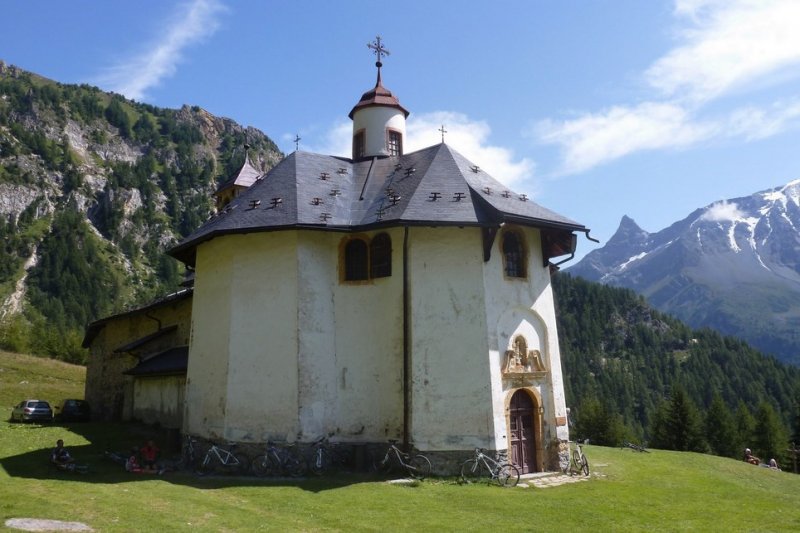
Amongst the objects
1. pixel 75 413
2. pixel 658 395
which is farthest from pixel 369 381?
pixel 658 395

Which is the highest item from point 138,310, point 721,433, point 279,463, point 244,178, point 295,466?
point 244,178

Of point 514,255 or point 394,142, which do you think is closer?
point 514,255

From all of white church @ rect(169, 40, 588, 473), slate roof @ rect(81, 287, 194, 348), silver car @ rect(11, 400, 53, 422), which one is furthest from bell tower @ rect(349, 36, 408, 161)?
silver car @ rect(11, 400, 53, 422)

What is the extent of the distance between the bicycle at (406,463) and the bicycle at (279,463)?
8.08ft

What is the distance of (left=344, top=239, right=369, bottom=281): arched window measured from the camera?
21.7 metres

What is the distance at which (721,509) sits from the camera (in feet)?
51.3

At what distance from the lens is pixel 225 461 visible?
19.7m

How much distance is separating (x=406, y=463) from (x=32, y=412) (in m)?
23.4

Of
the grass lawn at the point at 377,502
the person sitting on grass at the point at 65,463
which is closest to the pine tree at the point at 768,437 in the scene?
the grass lawn at the point at 377,502

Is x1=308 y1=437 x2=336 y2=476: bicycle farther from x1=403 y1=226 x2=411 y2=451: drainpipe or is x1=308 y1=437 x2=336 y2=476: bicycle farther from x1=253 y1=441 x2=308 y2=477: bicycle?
x1=403 y1=226 x2=411 y2=451: drainpipe

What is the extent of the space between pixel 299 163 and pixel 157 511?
15.1m

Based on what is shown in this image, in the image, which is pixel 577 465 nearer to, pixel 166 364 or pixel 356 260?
pixel 356 260

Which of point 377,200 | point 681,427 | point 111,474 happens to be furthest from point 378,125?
point 681,427

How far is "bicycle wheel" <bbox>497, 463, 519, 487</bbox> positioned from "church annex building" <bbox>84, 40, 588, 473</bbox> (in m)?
0.55
